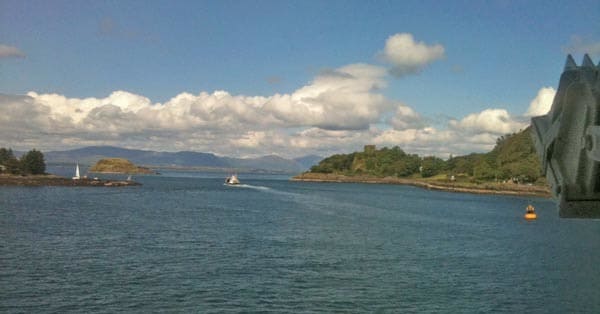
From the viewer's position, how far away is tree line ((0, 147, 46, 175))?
615ft

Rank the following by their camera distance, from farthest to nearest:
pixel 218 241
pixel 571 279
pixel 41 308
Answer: pixel 218 241
pixel 571 279
pixel 41 308

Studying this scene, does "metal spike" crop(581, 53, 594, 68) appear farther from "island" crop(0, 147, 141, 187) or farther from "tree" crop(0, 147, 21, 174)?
"tree" crop(0, 147, 21, 174)

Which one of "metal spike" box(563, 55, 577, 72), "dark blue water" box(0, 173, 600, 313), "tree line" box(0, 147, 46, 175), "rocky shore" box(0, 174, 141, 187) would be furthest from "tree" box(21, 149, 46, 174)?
"metal spike" box(563, 55, 577, 72)

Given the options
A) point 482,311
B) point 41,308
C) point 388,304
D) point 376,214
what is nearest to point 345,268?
point 388,304

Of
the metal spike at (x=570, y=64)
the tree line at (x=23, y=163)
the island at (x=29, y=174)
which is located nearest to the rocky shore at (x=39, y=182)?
the island at (x=29, y=174)

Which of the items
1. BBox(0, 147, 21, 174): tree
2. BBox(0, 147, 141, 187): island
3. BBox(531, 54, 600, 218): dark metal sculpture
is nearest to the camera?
BBox(531, 54, 600, 218): dark metal sculpture

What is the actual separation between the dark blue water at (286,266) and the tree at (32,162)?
121887 millimetres

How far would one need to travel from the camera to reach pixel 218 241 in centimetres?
5872

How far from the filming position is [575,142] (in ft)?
29.4

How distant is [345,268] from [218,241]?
18281 millimetres

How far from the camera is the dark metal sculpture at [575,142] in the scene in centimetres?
873

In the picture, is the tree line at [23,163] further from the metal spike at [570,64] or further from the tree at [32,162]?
the metal spike at [570,64]

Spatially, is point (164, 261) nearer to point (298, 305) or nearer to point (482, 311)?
point (298, 305)

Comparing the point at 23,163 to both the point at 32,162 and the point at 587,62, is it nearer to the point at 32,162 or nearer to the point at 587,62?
the point at 32,162
